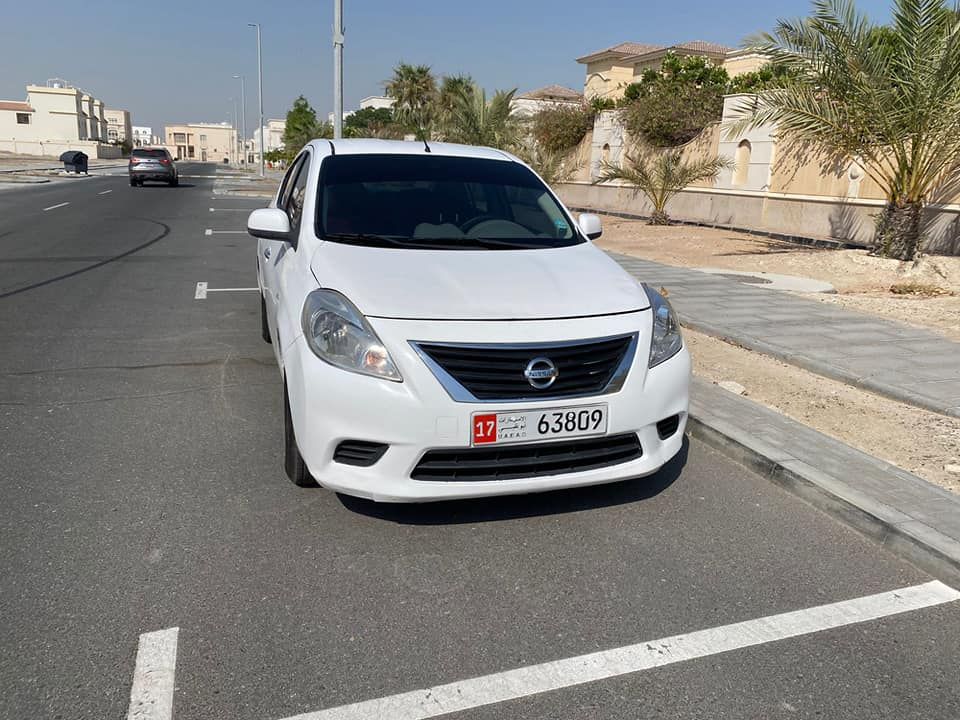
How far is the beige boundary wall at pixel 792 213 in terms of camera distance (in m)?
14.3

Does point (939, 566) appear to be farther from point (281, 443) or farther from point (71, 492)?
point (71, 492)

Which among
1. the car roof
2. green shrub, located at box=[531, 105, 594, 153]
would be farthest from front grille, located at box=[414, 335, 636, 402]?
green shrub, located at box=[531, 105, 594, 153]

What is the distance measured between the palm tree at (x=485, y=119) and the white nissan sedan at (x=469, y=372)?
816 inches

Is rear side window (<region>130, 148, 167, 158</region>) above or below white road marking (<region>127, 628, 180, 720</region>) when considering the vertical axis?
above

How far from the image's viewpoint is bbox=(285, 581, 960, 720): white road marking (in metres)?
2.44

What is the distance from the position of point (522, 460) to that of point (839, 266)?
10642 millimetres

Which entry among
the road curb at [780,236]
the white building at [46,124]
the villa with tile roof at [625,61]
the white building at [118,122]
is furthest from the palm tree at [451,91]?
the white building at [118,122]

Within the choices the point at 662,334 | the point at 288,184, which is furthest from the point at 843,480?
the point at 288,184

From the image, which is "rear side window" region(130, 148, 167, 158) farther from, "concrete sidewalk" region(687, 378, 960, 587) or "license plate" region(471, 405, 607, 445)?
"license plate" region(471, 405, 607, 445)

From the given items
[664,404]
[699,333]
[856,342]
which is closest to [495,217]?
[664,404]

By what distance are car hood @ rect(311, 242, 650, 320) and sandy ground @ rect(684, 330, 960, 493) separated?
6.41ft

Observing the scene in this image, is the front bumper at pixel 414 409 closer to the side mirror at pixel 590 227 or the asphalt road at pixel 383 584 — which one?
the asphalt road at pixel 383 584

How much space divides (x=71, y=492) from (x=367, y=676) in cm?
209

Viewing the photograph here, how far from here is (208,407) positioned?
17.2ft
